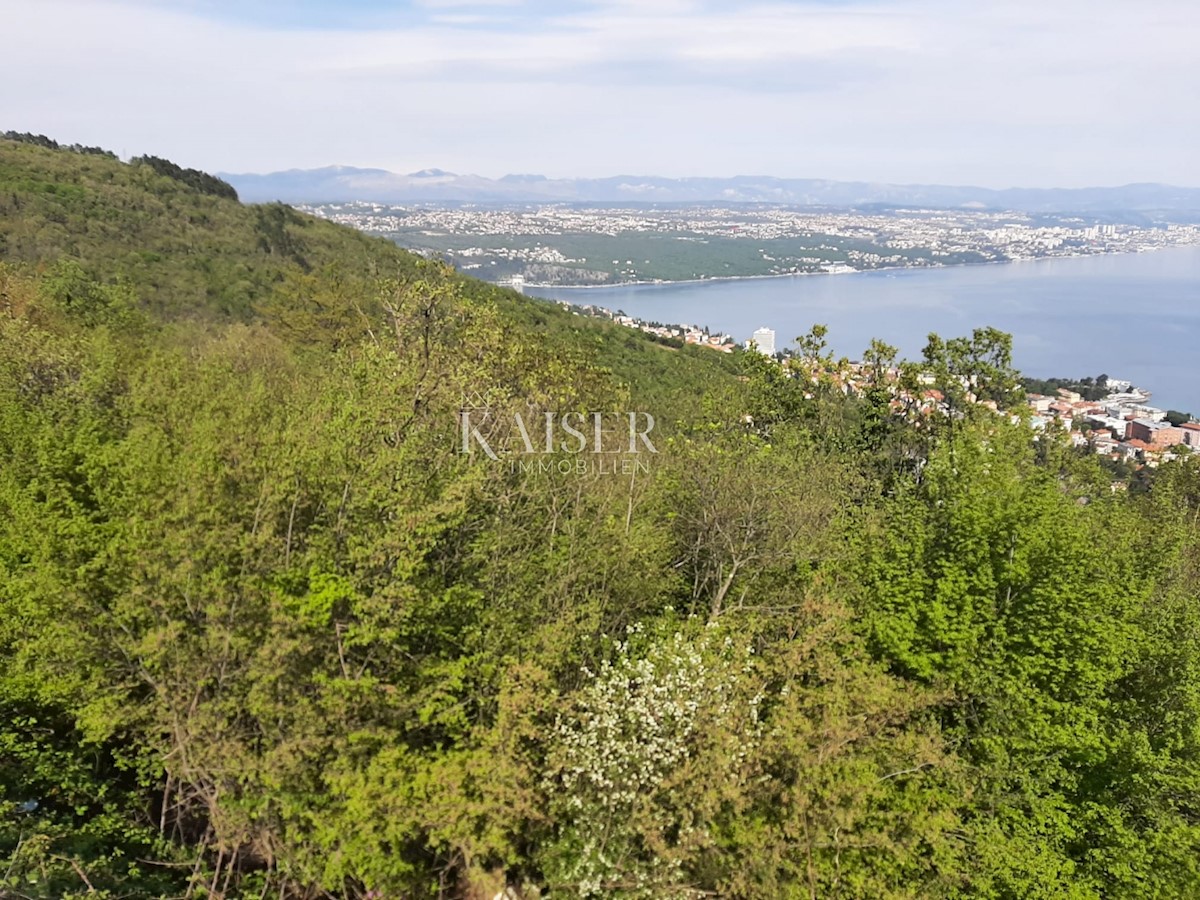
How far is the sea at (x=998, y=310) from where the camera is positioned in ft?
236

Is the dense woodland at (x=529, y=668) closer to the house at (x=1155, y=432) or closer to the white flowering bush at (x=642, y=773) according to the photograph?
the white flowering bush at (x=642, y=773)

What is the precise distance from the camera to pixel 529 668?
8172mm

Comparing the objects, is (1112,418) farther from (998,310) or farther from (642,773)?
(998,310)

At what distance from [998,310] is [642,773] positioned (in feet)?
339

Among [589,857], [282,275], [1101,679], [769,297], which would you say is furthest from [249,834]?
[769,297]

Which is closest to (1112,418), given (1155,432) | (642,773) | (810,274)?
(1155,432)

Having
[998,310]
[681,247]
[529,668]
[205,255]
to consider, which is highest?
[681,247]

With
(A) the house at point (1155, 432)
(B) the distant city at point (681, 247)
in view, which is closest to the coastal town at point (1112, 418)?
(A) the house at point (1155, 432)

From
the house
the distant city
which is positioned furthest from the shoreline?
the house

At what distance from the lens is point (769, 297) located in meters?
110

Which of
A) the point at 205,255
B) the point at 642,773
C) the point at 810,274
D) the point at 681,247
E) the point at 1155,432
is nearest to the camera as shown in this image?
the point at 642,773

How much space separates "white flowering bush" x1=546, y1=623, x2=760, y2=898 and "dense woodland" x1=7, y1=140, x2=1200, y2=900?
50mm

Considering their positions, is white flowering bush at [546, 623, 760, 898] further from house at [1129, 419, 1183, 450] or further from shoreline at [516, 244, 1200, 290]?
shoreline at [516, 244, 1200, 290]

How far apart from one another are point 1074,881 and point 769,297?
4190 inches
